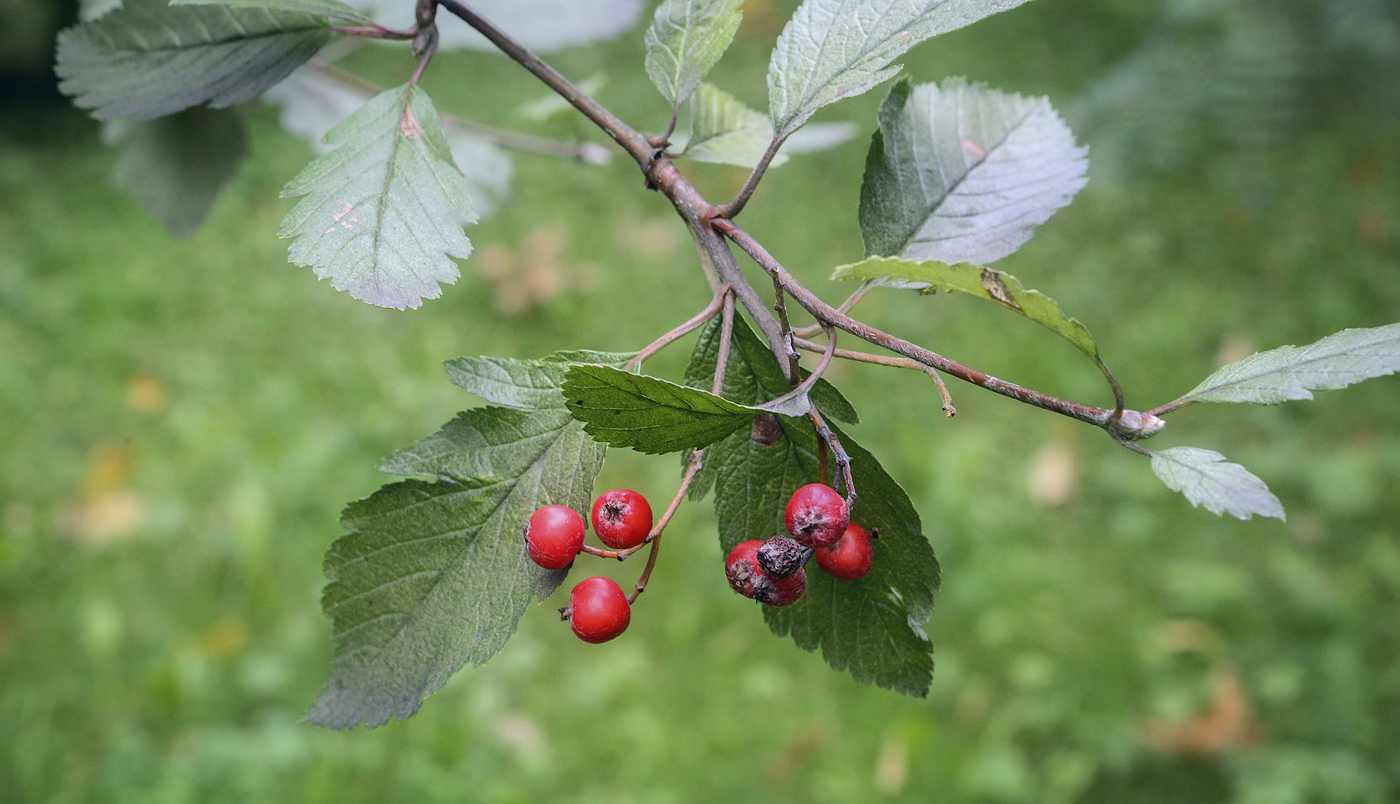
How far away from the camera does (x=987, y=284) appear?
0.60 meters

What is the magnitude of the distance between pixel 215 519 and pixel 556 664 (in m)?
1.38

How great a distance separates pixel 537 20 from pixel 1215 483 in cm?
100

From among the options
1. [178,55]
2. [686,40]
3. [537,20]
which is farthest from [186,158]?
[686,40]

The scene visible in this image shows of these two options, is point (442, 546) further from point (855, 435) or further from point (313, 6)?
point (855, 435)

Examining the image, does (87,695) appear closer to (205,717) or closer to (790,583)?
(205,717)

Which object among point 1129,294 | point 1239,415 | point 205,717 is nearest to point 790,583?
point 205,717

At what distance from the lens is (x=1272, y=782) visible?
259 cm

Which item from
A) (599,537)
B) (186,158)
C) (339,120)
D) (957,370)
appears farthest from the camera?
(339,120)

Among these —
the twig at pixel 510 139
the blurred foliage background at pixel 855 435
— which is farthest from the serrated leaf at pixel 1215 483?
the blurred foliage background at pixel 855 435

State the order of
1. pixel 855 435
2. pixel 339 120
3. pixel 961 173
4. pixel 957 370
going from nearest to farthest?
pixel 957 370 < pixel 961 173 < pixel 339 120 < pixel 855 435

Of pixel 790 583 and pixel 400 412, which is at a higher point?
pixel 790 583

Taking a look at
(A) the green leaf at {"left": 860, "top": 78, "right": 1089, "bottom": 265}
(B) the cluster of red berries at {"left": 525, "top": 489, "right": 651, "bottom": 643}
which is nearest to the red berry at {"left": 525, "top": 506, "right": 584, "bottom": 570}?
(B) the cluster of red berries at {"left": 525, "top": 489, "right": 651, "bottom": 643}

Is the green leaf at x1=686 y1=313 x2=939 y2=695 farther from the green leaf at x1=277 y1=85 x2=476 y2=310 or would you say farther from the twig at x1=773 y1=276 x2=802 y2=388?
the green leaf at x1=277 y1=85 x2=476 y2=310

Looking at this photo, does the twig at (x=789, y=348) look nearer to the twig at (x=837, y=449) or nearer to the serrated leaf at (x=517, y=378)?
the twig at (x=837, y=449)
